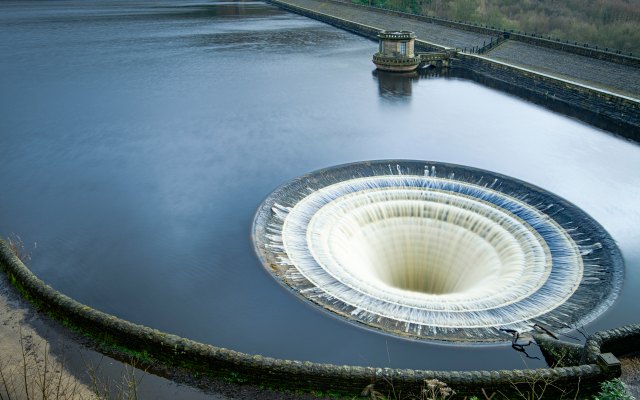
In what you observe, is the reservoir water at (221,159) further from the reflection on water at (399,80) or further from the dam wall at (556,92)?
the dam wall at (556,92)

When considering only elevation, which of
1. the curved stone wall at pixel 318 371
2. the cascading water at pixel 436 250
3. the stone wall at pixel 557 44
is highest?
the stone wall at pixel 557 44

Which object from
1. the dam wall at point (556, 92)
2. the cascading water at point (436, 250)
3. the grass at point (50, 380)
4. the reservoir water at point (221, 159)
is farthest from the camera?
the dam wall at point (556, 92)

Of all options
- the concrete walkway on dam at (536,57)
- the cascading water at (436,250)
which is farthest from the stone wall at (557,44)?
the cascading water at (436,250)

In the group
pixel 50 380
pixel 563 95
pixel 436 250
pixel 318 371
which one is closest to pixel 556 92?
pixel 563 95

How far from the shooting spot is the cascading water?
1433 centimetres

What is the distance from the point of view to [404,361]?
12.8 meters

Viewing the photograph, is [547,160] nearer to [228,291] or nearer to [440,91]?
[440,91]

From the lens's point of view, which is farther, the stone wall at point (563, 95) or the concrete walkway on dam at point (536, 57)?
the concrete walkway on dam at point (536, 57)

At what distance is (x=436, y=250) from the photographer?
1891 cm

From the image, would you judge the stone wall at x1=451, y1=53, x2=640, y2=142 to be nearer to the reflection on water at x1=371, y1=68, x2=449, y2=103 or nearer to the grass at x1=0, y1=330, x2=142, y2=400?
the reflection on water at x1=371, y1=68, x2=449, y2=103

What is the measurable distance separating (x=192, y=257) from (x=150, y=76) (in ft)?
87.9

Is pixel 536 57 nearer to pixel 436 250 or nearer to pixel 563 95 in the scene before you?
pixel 563 95

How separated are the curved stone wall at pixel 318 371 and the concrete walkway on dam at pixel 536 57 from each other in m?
28.1

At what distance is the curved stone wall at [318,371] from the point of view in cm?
962
